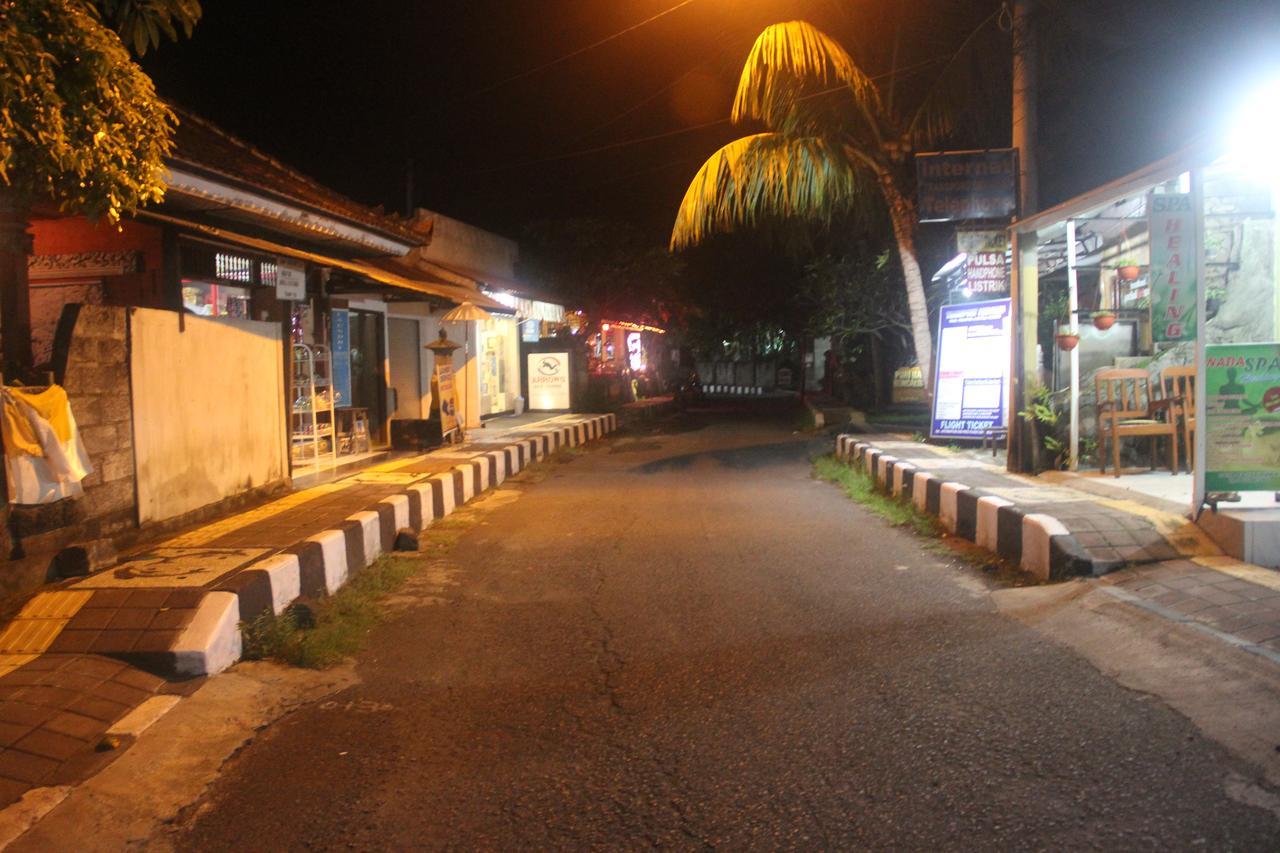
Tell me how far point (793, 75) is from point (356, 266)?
21.2 feet

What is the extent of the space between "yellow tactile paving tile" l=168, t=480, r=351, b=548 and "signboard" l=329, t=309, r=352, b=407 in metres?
3.82

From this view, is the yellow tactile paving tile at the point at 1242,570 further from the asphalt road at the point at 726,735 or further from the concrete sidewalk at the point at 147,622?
the concrete sidewalk at the point at 147,622

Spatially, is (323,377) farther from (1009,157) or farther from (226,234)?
(1009,157)

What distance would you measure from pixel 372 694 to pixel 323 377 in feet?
29.7

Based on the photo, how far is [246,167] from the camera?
10.4 m

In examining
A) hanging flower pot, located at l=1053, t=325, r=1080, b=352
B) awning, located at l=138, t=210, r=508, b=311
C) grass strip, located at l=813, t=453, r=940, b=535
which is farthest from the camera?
hanging flower pot, located at l=1053, t=325, r=1080, b=352

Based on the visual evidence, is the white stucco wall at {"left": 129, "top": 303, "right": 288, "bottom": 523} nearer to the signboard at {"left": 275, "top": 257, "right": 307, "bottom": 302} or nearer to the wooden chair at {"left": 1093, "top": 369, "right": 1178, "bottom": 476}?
the signboard at {"left": 275, "top": 257, "right": 307, "bottom": 302}

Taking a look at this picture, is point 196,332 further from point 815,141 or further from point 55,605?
point 815,141

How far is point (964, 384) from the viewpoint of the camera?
13836mm

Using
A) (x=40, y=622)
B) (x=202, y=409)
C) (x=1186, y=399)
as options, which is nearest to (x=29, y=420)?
(x=40, y=622)

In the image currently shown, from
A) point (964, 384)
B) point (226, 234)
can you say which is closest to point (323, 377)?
point (226, 234)

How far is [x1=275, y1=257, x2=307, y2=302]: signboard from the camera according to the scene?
36.4 feet

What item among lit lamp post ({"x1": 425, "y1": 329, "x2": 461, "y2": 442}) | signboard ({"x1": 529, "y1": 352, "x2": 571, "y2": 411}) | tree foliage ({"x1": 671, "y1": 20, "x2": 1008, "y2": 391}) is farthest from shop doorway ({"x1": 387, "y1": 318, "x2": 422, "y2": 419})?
signboard ({"x1": 529, "y1": 352, "x2": 571, "y2": 411})

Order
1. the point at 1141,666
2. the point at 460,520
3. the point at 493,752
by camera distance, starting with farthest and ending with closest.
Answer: the point at 460,520 < the point at 1141,666 < the point at 493,752
